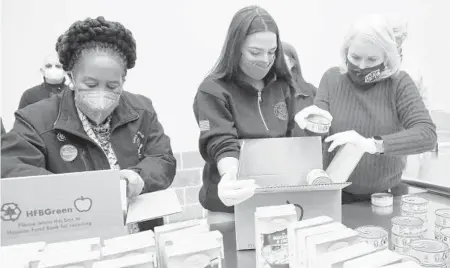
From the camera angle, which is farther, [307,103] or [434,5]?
[434,5]

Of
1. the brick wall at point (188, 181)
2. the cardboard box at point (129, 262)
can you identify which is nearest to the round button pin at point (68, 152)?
the cardboard box at point (129, 262)

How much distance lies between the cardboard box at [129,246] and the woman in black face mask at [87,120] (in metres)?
0.40

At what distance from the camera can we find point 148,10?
3.27 meters

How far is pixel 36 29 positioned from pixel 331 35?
8.22 ft

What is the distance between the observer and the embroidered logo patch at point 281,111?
1.80 m

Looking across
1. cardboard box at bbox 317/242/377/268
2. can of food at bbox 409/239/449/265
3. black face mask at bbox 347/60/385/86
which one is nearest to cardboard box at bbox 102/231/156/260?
cardboard box at bbox 317/242/377/268

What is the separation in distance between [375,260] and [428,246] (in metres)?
0.25

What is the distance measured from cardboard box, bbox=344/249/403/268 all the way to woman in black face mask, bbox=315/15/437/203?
0.79 meters

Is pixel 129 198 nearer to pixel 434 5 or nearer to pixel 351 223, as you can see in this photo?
pixel 351 223

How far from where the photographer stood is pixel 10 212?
3.68 feet

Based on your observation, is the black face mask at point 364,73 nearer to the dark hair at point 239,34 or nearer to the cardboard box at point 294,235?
the dark hair at point 239,34

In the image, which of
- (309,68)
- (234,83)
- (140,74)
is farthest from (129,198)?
(309,68)

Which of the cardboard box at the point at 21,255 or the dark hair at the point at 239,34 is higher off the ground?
the dark hair at the point at 239,34

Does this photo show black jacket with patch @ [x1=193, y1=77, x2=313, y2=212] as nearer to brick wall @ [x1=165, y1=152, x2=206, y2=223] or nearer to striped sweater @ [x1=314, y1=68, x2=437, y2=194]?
striped sweater @ [x1=314, y1=68, x2=437, y2=194]
